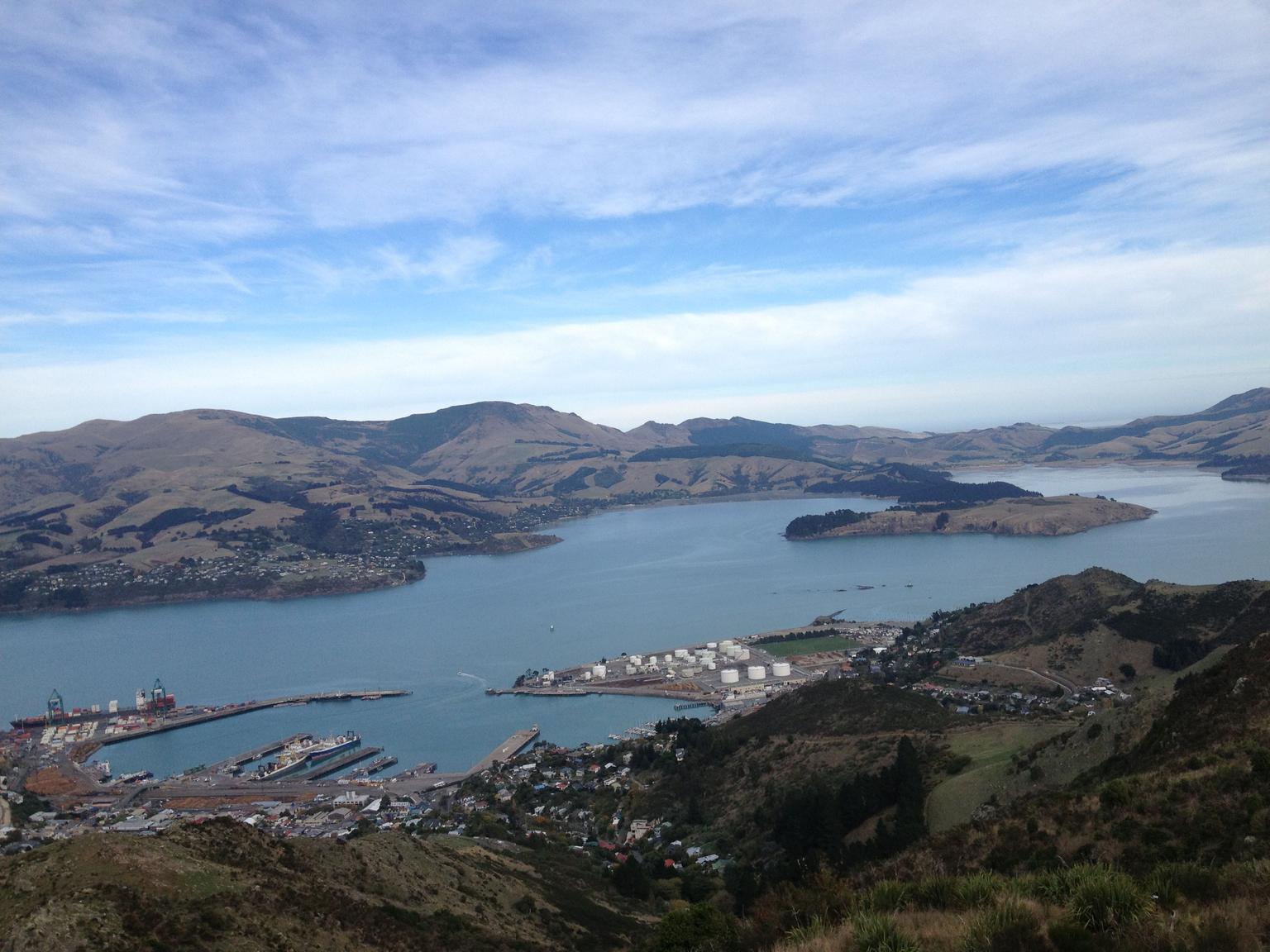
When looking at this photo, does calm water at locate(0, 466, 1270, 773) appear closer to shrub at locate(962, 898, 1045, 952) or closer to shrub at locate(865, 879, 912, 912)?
shrub at locate(865, 879, 912, 912)

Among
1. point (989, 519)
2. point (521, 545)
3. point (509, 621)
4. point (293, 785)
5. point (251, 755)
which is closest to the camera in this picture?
point (293, 785)

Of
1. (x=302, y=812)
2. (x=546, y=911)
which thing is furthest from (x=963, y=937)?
(x=302, y=812)

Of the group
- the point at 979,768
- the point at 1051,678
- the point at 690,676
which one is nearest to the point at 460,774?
the point at 690,676

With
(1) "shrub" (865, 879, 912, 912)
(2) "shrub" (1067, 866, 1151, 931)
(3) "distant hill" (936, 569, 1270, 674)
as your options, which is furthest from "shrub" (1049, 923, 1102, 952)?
(3) "distant hill" (936, 569, 1270, 674)

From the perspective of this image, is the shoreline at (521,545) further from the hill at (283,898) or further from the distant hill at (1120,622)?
the hill at (283,898)

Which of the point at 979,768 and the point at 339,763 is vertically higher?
the point at 979,768

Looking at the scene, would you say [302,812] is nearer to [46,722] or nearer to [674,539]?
[46,722]

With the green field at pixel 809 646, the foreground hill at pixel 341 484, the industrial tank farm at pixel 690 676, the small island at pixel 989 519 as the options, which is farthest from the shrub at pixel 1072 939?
the small island at pixel 989 519

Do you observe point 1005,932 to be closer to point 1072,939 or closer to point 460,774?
point 1072,939
